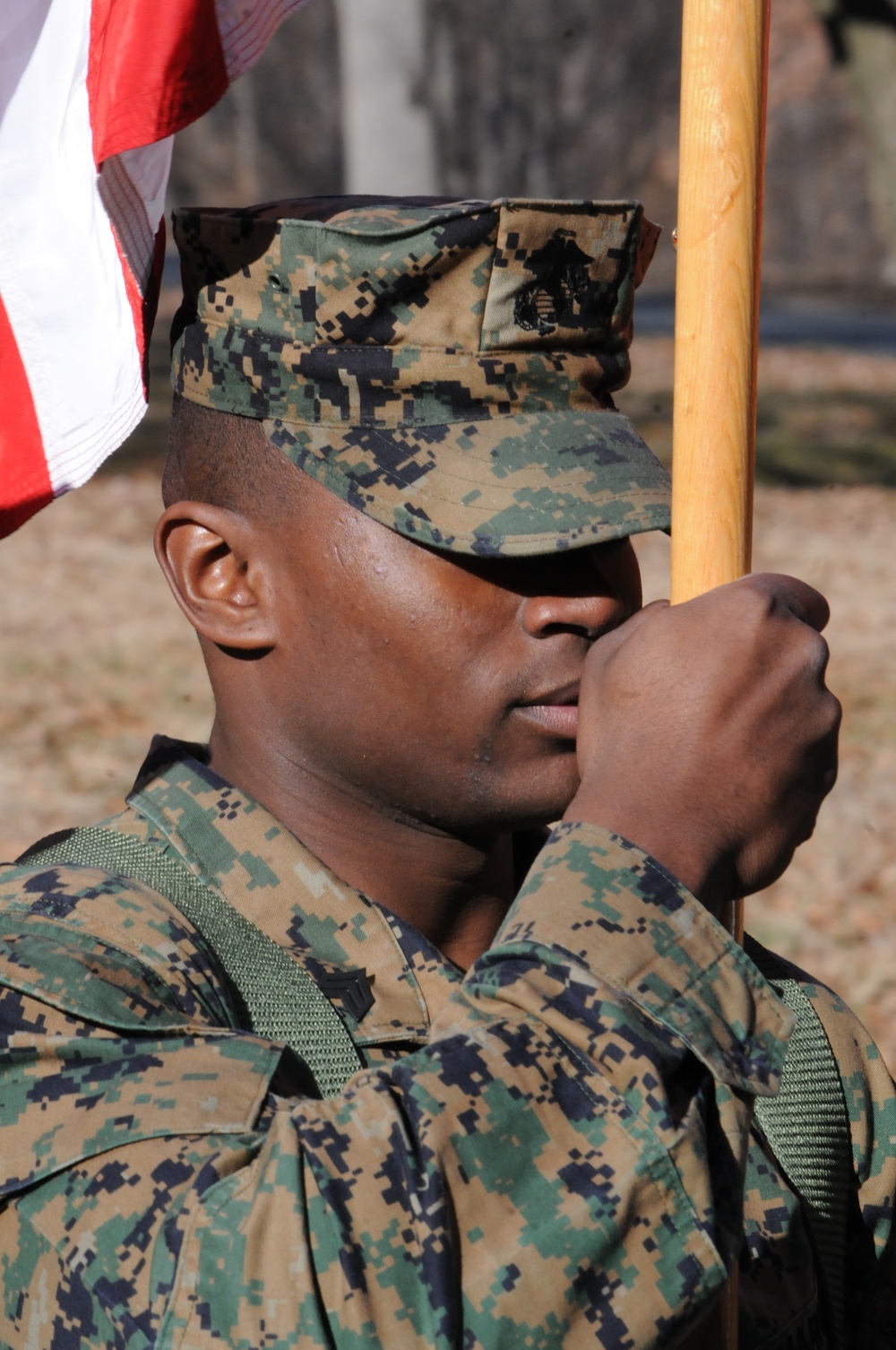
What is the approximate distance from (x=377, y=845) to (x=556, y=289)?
745 mm

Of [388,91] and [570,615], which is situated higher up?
[388,91]

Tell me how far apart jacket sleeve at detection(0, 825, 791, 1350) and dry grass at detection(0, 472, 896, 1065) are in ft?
15.4

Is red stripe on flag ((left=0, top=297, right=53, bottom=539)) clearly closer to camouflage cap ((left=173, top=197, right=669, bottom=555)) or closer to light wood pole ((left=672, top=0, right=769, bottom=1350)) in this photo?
camouflage cap ((left=173, top=197, right=669, bottom=555))

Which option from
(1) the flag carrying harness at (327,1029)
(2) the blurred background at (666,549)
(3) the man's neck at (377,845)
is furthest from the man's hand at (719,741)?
(2) the blurred background at (666,549)

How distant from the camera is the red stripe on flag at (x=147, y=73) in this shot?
1946 mm

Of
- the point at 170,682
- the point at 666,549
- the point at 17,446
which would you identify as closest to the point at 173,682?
the point at 170,682

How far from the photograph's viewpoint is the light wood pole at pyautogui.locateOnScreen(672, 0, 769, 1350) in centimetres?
178

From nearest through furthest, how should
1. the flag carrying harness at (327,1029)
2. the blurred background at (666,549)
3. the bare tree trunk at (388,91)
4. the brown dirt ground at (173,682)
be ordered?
1. the flag carrying harness at (327,1029)
2. the brown dirt ground at (173,682)
3. the blurred background at (666,549)
4. the bare tree trunk at (388,91)

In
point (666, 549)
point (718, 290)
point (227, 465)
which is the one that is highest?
point (718, 290)

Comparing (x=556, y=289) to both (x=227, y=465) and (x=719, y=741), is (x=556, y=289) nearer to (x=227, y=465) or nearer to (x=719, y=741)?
(x=227, y=465)

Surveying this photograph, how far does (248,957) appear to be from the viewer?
6.37 ft

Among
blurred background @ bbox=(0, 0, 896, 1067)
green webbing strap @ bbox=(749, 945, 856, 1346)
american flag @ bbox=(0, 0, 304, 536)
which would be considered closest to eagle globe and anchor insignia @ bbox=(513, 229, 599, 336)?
american flag @ bbox=(0, 0, 304, 536)

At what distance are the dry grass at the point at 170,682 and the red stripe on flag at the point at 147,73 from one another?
15.8 ft

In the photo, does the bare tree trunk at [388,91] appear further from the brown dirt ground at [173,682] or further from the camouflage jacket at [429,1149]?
the camouflage jacket at [429,1149]
